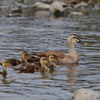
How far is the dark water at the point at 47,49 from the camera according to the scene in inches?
435

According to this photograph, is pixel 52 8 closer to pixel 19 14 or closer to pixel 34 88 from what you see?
pixel 19 14

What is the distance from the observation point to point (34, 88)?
11.4 m

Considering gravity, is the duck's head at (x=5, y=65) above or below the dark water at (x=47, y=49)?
above

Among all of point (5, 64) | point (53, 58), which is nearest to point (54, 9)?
point (53, 58)

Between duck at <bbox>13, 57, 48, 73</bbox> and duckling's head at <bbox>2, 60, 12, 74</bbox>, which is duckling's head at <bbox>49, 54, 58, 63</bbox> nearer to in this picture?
duck at <bbox>13, 57, 48, 73</bbox>

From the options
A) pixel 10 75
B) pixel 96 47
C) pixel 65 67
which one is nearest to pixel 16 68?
pixel 10 75

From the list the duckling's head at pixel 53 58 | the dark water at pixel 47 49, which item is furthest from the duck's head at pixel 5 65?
the duckling's head at pixel 53 58

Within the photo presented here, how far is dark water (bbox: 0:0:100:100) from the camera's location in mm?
11039

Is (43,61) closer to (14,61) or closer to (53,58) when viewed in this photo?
(53,58)

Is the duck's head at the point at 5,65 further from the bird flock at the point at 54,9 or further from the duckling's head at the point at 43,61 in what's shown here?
the bird flock at the point at 54,9

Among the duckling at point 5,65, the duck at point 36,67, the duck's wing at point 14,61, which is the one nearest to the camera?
the duckling at point 5,65

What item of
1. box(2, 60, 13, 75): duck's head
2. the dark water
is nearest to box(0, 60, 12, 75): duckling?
box(2, 60, 13, 75): duck's head

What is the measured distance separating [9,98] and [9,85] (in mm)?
1432

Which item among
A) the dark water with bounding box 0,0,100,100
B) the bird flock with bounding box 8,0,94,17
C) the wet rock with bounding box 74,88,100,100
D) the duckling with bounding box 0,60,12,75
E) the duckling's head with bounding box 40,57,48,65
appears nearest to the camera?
the wet rock with bounding box 74,88,100,100
